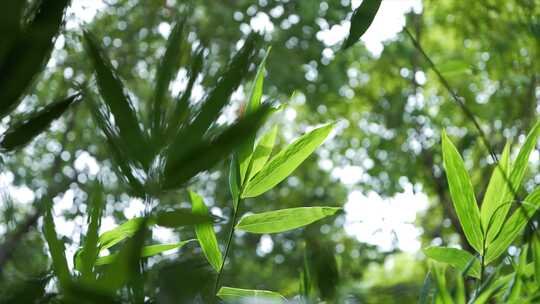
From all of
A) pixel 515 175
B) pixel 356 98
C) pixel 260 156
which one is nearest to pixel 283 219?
pixel 260 156

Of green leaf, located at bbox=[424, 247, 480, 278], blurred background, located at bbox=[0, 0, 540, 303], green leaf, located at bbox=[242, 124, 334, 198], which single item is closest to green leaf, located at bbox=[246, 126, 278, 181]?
green leaf, located at bbox=[242, 124, 334, 198]

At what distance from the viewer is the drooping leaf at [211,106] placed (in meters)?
0.15

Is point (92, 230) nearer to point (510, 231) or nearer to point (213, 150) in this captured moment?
point (213, 150)

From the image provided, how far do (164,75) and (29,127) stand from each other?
0.23 ft

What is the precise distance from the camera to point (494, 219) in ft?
1.24

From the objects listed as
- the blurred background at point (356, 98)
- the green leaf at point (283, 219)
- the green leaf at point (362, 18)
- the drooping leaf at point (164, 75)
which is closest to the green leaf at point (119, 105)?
the drooping leaf at point (164, 75)

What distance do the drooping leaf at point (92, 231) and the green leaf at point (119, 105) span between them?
0.05 meters

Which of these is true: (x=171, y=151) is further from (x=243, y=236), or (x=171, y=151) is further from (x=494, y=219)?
(x=243, y=236)

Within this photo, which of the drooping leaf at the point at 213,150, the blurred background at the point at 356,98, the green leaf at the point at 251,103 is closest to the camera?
the drooping leaf at the point at 213,150

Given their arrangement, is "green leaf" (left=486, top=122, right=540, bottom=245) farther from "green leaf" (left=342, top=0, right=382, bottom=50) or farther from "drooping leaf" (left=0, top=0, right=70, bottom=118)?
"drooping leaf" (left=0, top=0, right=70, bottom=118)

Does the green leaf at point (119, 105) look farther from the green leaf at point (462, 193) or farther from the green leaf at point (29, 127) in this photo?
the green leaf at point (462, 193)

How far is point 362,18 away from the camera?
236 millimetres

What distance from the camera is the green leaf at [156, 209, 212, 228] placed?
0.15 meters

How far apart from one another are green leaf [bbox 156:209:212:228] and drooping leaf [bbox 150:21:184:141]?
0.02 m
